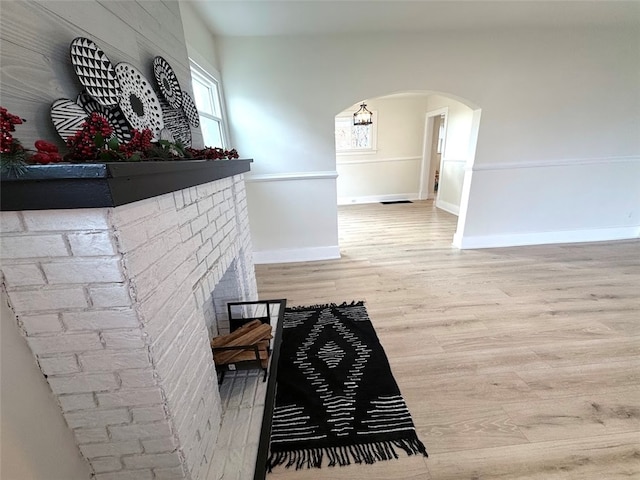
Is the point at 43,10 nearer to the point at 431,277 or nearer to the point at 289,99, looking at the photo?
the point at 289,99

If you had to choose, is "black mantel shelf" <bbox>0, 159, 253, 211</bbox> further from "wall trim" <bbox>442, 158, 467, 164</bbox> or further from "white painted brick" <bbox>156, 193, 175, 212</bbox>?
"wall trim" <bbox>442, 158, 467, 164</bbox>

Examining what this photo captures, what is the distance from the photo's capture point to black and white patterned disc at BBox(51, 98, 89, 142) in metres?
0.74

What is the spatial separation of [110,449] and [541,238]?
4347 mm

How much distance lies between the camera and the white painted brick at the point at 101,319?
655 millimetres

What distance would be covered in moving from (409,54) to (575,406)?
3004 millimetres

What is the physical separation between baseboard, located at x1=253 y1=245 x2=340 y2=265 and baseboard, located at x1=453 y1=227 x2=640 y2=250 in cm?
168

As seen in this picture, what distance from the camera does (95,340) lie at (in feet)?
2.24

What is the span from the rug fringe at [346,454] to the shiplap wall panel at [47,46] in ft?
4.81

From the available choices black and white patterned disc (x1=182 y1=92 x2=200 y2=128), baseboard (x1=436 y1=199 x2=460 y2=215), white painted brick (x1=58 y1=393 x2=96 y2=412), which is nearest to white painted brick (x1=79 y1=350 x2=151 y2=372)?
white painted brick (x1=58 y1=393 x2=96 y2=412)

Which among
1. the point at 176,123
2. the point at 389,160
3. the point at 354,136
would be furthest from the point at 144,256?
the point at 389,160

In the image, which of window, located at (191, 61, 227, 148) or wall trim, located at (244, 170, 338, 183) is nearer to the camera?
window, located at (191, 61, 227, 148)

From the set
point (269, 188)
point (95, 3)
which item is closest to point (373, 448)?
point (95, 3)

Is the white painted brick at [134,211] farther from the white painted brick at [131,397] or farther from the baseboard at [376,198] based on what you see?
the baseboard at [376,198]

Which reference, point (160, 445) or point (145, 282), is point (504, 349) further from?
point (145, 282)
